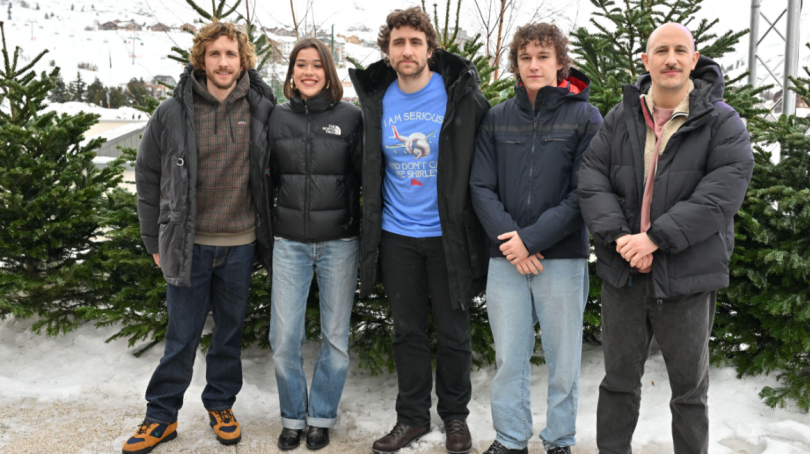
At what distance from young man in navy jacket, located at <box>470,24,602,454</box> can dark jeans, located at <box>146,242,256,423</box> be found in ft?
5.22

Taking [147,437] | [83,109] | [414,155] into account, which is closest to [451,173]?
[414,155]

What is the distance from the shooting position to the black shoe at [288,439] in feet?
11.3

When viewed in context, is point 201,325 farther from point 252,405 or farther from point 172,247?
point 252,405

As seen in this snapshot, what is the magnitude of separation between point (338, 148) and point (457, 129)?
0.73 meters

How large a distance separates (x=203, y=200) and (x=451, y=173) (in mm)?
1506

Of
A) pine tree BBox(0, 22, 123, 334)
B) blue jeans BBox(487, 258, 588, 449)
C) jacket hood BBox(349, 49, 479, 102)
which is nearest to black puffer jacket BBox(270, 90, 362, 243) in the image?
jacket hood BBox(349, 49, 479, 102)

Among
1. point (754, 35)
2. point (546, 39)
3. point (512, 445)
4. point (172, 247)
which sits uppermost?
point (754, 35)

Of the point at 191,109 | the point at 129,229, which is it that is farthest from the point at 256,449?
the point at 191,109

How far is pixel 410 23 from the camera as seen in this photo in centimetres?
314

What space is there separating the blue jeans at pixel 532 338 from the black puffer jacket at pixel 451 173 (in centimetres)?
19

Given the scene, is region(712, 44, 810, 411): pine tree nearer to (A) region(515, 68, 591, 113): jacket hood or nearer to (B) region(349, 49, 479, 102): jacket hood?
(A) region(515, 68, 591, 113): jacket hood

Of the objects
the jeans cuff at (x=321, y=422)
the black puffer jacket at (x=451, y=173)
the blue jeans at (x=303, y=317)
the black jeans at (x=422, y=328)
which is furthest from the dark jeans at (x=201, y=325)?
the black jeans at (x=422, y=328)

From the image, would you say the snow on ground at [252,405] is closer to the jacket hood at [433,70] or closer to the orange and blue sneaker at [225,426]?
the orange and blue sneaker at [225,426]

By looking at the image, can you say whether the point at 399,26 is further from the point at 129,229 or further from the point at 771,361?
the point at 771,361
